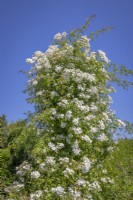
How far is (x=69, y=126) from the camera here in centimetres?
918

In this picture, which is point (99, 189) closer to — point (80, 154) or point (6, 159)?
point (80, 154)

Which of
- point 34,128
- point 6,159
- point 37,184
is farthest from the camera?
point 6,159

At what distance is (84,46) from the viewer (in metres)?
10.5

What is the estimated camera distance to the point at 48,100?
32.1ft

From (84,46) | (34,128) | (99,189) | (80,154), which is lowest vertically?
(99,189)

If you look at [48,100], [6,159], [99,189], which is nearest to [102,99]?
[48,100]

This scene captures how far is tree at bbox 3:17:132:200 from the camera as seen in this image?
345 inches

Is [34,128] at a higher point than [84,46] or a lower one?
lower

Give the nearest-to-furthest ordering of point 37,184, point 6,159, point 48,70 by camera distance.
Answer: point 37,184
point 48,70
point 6,159

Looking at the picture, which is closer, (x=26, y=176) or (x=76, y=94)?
(x=26, y=176)

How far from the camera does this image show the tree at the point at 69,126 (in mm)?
8758

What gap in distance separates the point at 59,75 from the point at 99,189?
3.34m

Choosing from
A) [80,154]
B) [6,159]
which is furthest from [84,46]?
[6,159]

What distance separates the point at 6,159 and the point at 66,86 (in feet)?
14.1
